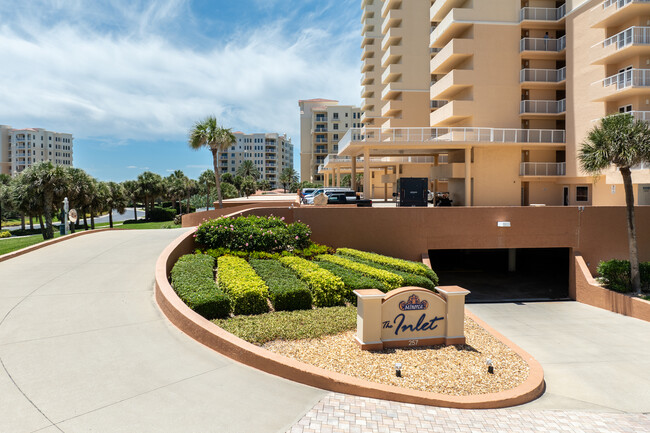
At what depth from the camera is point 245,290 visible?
10.8 meters

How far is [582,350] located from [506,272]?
50.4 feet

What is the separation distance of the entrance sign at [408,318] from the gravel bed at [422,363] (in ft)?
0.69

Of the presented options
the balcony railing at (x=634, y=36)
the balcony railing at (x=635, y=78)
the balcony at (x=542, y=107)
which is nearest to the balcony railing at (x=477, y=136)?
the balcony at (x=542, y=107)

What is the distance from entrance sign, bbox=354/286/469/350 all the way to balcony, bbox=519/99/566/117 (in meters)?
30.4

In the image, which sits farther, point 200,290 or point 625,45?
point 625,45

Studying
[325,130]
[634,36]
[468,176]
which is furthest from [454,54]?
[325,130]

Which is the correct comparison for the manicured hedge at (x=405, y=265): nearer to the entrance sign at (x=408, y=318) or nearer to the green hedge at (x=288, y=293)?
the green hedge at (x=288, y=293)

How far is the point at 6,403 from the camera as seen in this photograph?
613 centimetres

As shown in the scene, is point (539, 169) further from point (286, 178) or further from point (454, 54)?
point (286, 178)

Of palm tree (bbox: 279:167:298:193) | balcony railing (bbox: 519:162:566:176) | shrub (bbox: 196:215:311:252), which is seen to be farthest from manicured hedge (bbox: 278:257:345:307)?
palm tree (bbox: 279:167:298:193)

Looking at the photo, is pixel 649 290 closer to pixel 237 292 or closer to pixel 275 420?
pixel 237 292

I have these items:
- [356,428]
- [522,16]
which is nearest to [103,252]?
[356,428]

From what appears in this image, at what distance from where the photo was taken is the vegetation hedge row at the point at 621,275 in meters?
19.9

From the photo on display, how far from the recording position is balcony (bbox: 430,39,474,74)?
3447 centimetres
